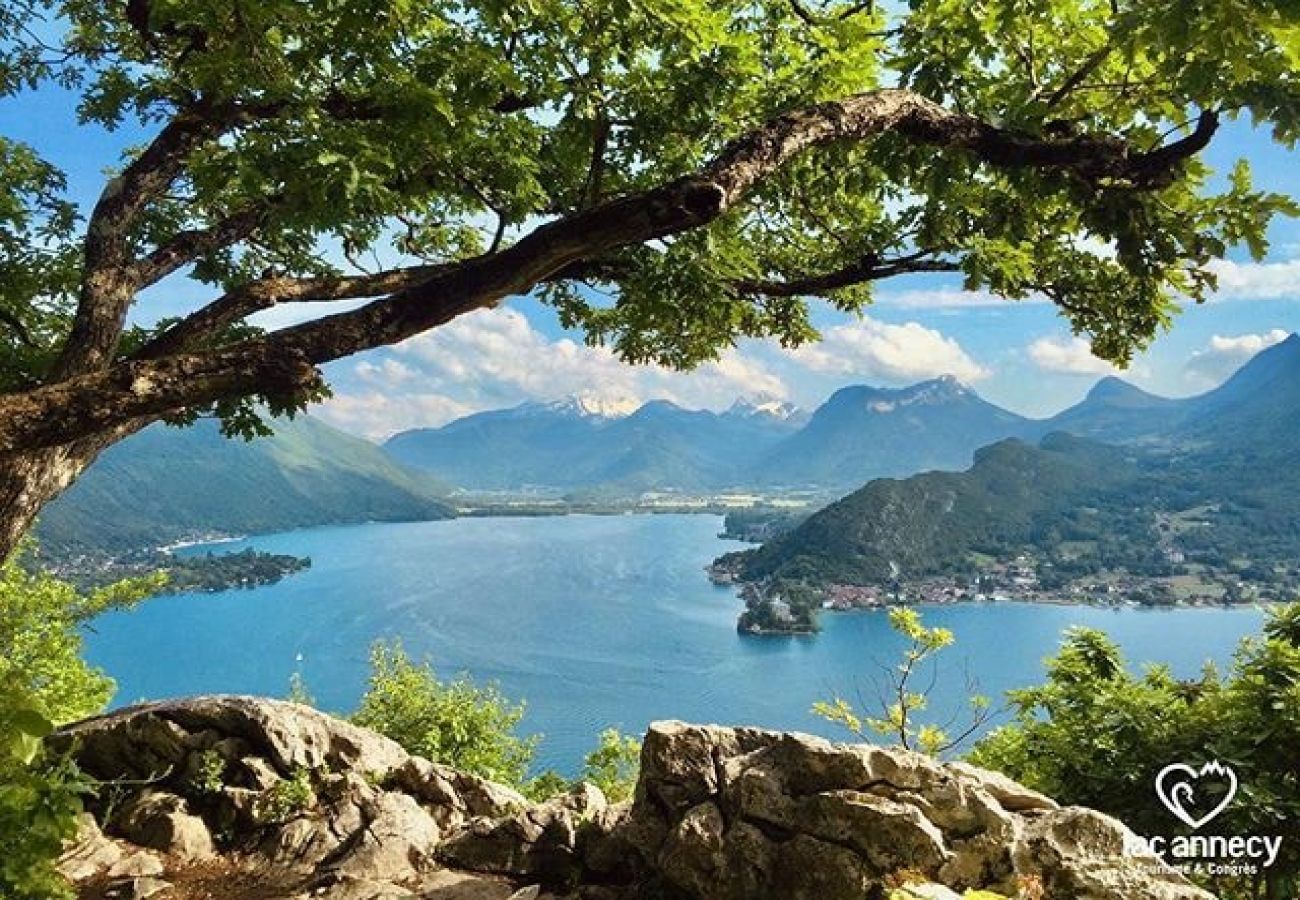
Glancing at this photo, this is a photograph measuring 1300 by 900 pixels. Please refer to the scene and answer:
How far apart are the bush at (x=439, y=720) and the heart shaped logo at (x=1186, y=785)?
11873mm

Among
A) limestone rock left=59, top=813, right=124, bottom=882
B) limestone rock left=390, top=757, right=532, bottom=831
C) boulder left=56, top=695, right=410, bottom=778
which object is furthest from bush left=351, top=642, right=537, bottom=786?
limestone rock left=59, top=813, right=124, bottom=882

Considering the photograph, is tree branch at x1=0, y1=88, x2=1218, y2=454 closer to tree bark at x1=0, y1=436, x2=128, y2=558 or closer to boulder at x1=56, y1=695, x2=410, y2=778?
tree bark at x1=0, y1=436, x2=128, y2=558

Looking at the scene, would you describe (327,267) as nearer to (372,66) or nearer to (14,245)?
(14,245)

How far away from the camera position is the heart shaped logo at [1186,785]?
7332 mm

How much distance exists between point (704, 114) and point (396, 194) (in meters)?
2.25

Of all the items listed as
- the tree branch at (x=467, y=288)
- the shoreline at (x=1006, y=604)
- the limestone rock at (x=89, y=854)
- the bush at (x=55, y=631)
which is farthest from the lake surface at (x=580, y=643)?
the tree branch at (x=467, y=288)

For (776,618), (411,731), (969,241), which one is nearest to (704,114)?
(969,241)

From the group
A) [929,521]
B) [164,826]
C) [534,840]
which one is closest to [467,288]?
[534,840]

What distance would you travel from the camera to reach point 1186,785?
7609mm

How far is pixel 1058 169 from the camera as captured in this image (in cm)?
436

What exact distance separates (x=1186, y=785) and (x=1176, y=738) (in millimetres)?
742

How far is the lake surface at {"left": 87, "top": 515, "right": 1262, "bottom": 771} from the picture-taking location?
64.6m

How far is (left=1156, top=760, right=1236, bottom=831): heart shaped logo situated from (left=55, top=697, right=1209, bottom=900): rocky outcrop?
292 cm

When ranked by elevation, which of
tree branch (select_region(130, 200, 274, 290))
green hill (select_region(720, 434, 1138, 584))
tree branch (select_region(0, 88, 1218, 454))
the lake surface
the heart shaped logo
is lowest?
the lake surface
